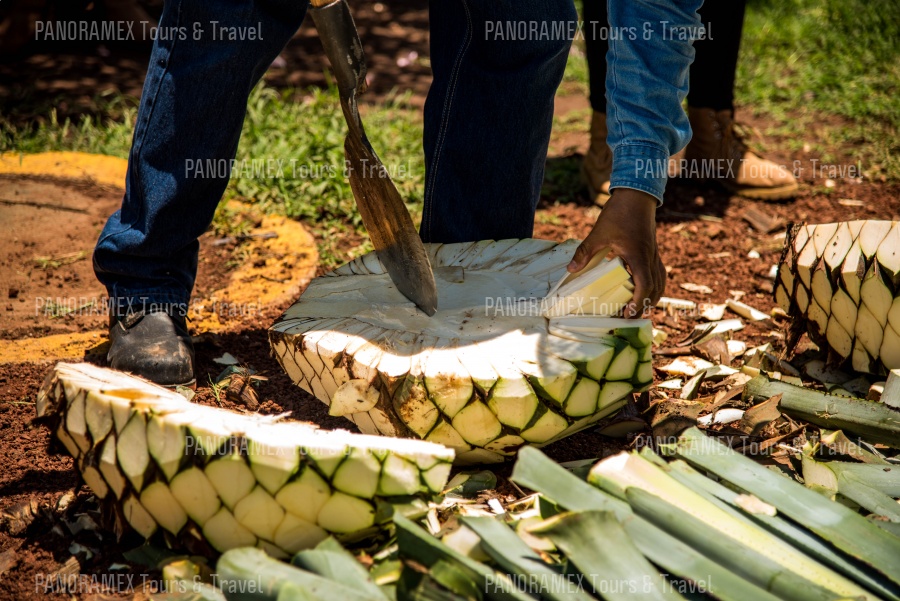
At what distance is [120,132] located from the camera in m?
3.76

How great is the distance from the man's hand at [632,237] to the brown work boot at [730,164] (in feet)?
6.55

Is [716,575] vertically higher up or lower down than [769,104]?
lower down

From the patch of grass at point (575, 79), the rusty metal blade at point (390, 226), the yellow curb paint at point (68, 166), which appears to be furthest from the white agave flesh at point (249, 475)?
the patch of grass at point (575, 79)

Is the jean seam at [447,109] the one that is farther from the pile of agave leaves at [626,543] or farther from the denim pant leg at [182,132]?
the pile of agave leaves at [626,543]

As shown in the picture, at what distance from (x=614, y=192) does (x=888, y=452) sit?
848 mm

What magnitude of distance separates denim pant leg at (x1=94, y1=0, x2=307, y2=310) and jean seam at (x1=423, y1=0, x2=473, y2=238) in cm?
47

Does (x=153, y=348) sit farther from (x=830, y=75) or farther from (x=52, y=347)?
(x=830, y=75)

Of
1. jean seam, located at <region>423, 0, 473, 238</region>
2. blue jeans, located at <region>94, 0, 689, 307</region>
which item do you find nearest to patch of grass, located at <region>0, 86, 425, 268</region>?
jean seam, located at <region>423, 0, 473, 238</region>

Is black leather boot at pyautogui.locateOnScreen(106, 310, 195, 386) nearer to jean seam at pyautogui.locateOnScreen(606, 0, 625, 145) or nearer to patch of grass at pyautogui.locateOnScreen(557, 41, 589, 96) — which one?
jean seam at pyautogui.locateOnScreen(606, 0, 625, 145)

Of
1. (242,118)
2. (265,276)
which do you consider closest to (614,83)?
(242,118)

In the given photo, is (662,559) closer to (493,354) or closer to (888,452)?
(493,354)

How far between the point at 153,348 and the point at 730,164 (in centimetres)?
276

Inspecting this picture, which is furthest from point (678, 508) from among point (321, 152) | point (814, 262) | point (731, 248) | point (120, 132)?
point (120, 132)

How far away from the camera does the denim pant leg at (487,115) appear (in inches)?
86.7
